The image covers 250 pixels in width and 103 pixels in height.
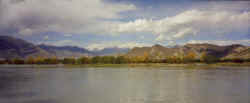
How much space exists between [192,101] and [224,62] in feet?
562

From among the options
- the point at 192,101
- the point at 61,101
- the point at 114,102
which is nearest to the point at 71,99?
the point at 61,101

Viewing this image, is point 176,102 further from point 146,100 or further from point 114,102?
point 114,102

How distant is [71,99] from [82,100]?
1.70m

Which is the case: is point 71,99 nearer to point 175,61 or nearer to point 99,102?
point 99,102

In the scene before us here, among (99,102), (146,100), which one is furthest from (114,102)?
(146,100)

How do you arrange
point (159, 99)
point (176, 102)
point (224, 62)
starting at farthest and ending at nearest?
1. point (224, 62)
2. point (159, 99)
3. point (176, 102)

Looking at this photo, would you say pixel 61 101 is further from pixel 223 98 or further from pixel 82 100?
pixel 223 98

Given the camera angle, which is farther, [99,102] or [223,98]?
[223,98]

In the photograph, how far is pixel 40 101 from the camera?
28.3 m

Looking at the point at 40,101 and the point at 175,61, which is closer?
the point at 40,101

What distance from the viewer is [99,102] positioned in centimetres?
2761

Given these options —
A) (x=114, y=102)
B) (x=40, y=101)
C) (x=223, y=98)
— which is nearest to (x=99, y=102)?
(x=114, y=102)

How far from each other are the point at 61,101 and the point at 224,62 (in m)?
178

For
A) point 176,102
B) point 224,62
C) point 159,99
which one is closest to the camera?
point 176,102
